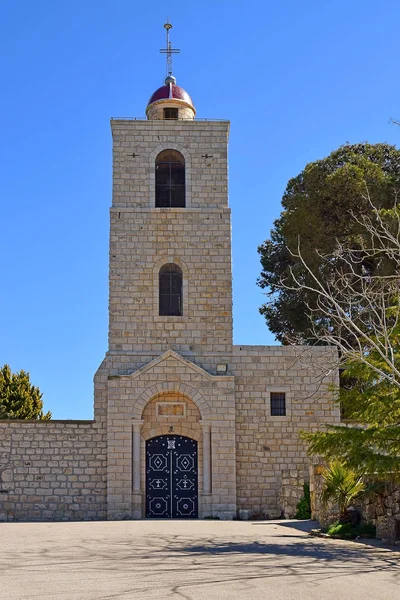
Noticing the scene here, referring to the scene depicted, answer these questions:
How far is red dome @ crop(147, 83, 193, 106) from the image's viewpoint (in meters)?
25.8

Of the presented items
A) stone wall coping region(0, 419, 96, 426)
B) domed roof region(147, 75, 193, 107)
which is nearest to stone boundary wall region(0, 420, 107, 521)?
stone wall coping region(0, 419, 96, 426)

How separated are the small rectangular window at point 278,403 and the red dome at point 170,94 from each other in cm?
938

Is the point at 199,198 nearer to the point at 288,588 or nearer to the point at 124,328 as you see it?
the point at 124,328

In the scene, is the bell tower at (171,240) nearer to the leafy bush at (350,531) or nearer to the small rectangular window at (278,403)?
the small rectangular window at (278,403)

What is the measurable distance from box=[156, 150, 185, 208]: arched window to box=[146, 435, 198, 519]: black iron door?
22.4 ft

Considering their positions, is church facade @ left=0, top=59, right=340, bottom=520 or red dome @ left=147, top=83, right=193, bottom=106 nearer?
church facade @ left=0, top=59, right=340, bottom=520

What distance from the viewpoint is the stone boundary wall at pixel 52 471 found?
22.0 meters

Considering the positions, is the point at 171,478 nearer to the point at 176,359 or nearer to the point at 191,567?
the point at 176,359

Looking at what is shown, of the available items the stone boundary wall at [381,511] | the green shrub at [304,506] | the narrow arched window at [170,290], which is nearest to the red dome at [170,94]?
the narrow arched window at [170,290]

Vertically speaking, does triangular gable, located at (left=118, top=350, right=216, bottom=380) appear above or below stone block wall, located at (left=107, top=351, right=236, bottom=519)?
above

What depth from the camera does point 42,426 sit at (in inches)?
882

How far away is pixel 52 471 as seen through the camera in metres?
22.2

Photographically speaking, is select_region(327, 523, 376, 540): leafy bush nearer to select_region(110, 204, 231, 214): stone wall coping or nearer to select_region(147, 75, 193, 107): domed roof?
select_region(110, 204, 231, 214): stone wall coping

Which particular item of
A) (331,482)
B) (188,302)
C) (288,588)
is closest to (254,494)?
(188,302)
